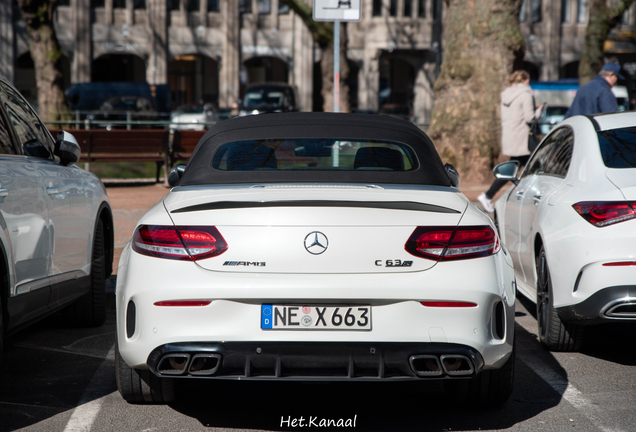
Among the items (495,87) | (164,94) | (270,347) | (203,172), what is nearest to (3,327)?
(203,172)

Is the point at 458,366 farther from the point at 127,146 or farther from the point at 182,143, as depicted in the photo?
the point at 182,143

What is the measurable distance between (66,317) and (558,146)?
3.67 meters

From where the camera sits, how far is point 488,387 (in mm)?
4066

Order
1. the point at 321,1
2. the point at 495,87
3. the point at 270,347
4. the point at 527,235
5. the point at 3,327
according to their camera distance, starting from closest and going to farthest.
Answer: the point at 270,347 < the point at 3,327 < the point at 527,235 < the point at 321,1 < the point at 495,87

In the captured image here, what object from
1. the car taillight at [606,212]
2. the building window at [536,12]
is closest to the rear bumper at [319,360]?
the car taillight at [606,212]

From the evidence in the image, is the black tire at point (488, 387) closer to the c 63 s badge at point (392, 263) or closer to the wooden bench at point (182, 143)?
the c 63 s badge at point (392, 263)

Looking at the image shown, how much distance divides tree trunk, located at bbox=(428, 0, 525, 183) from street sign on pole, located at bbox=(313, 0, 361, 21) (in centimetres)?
661

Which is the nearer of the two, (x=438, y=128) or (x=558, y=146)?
(x=558, y=146)

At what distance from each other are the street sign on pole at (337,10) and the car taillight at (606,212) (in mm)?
5361

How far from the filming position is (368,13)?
51.6 m

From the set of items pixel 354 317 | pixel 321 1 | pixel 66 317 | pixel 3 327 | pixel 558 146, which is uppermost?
pixel 321 1

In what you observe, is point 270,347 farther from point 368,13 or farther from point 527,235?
point 368,13

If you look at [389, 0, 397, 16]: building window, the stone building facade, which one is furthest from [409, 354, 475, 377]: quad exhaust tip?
[389, 0, 397, 16]: building window

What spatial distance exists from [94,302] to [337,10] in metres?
4.97
